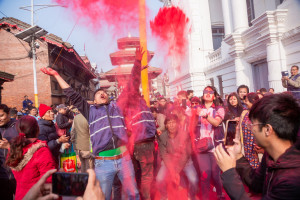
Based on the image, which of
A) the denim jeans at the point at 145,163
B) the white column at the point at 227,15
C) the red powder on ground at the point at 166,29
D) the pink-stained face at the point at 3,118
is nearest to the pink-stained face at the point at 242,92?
the denim jeans at the point at 145,163

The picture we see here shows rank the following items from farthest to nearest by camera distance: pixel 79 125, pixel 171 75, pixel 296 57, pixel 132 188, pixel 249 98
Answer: pixel 171 75
pixel 296 57
pixel 79 125
pixel 249 98
pixel 132 188

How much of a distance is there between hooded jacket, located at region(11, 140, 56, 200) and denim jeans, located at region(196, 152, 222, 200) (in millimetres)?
2333

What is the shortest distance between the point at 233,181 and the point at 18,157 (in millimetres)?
2004

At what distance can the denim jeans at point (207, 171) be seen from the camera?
11.8ft

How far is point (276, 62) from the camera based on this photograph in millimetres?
8891

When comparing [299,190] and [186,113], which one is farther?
[186,113]

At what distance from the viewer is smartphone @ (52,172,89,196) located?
1216 mm

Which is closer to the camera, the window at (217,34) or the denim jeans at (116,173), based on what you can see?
the denim jeans at (116,173)

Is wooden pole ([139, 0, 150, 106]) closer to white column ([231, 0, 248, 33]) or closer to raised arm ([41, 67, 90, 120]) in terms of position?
raised arm ([41, 67, 90, 120])

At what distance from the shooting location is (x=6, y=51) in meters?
14.9

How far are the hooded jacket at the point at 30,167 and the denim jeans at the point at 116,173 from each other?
2.47 ft

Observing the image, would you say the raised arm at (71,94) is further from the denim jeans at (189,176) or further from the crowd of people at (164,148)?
the denim jeans at (189,176)

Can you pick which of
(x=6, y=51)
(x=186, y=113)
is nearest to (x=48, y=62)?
(x=6, y=51)

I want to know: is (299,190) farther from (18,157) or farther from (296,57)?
(296,57)
